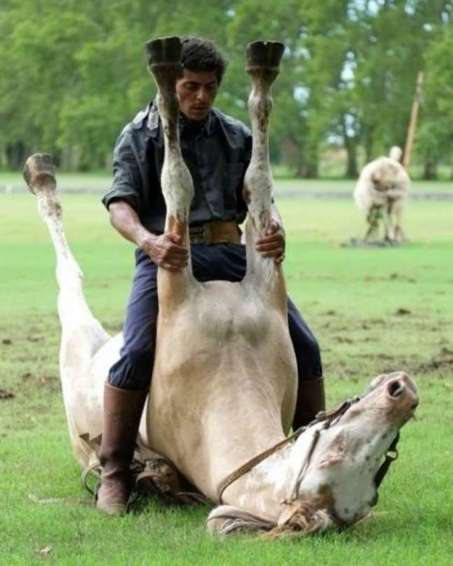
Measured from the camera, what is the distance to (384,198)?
86.2ft

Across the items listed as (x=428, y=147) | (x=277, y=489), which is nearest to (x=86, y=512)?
(x=277, y=489)

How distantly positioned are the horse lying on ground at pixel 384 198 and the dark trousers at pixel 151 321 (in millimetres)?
19213

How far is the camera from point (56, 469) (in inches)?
301

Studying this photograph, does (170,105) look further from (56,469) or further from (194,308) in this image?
(56,469)

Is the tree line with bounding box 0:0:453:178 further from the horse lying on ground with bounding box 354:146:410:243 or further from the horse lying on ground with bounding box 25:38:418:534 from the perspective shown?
the horse lying on ground with bounding box 25:38:418:534

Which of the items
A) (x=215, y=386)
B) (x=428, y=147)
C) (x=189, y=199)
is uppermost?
(x=189, y=199)

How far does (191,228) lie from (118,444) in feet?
3.02

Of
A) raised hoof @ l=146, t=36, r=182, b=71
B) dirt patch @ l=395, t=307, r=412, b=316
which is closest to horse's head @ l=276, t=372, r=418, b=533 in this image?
raised hoof @ l=146, t=36, r=182, b=71

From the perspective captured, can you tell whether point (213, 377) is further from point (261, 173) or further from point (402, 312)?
point (402, 312)

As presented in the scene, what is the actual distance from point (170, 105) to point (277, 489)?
1639mm

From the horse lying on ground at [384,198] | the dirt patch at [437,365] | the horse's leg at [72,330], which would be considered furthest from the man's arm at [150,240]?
the horse lying on ground at [384,198]

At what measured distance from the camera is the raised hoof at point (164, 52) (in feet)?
20.5

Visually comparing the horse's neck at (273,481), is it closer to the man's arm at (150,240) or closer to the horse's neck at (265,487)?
the horse's neck at (265,487)

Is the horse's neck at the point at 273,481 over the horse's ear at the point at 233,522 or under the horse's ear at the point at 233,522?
over
